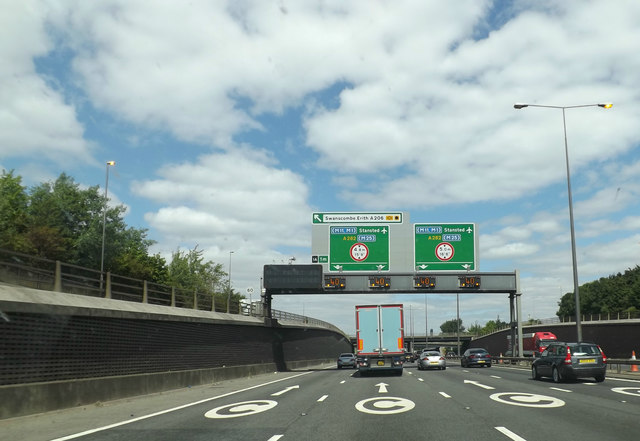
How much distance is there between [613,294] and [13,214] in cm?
10002

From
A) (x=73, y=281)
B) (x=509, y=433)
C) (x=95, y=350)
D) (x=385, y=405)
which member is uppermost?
(x=73, y=281)

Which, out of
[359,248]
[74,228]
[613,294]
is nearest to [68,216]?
[74,228]

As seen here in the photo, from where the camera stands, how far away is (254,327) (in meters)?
34.5

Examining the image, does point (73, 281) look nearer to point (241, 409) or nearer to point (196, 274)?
point (241, 409)

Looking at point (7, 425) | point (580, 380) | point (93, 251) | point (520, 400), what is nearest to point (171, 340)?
point (7, 425)

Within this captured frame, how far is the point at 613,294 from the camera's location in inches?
4242

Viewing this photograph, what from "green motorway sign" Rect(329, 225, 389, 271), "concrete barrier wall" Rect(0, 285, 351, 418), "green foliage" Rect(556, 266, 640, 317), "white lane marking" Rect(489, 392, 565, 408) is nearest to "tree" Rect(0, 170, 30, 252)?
"green motorway sign" Rect(329, 225, 389, 271)

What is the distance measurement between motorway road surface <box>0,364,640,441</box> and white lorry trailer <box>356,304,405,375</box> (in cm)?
1105

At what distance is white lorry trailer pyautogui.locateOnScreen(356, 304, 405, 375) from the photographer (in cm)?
2744

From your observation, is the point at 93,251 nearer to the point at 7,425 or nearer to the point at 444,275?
the point at 444,275

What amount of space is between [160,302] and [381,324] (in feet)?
34.0

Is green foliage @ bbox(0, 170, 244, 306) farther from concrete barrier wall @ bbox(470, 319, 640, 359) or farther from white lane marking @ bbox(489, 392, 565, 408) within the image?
white lane marking @ bbox(489, 392, 565, 408)

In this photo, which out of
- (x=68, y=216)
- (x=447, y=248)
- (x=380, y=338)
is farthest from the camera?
(x=68, y=216)

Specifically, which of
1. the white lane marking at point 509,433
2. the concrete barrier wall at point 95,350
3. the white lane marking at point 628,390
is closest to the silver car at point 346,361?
the concrete barrier wall at point 95,350
